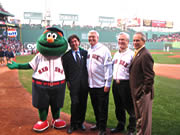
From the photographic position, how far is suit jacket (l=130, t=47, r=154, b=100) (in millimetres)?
2789

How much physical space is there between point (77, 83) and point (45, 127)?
48.1 inches

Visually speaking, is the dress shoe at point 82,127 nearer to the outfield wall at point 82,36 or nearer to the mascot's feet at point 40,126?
the mascot's feet at point 40,126

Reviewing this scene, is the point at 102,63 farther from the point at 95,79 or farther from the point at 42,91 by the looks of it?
the point at 42,91

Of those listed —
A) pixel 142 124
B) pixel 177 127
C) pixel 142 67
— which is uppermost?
pixel 142 67

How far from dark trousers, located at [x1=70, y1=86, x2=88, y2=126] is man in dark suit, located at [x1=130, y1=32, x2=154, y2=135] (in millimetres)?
1033

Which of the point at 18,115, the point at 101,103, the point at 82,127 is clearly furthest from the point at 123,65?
the point at 18,115

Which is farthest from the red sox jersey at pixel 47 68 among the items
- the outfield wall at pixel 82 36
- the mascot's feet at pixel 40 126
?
the outfield wall at pixel 82 36

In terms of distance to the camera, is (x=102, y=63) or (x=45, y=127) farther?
(x=45, y=127)

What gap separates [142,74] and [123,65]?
0.53 meters

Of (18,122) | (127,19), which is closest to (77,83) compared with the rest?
(18,122)

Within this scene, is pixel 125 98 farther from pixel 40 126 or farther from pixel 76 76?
pixel 40 126

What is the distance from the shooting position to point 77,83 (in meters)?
3.45

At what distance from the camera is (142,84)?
292cm

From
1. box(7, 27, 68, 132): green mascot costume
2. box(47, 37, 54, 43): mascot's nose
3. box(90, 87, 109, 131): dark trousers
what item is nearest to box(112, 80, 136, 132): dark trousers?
box(90, 87, 109, 131): dark trousers
